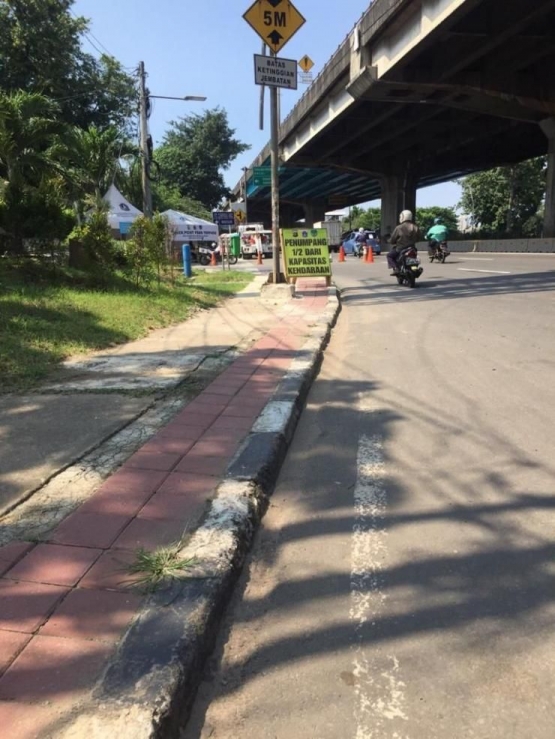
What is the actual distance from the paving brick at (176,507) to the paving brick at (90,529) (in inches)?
5.0

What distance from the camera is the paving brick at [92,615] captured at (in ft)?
6.82

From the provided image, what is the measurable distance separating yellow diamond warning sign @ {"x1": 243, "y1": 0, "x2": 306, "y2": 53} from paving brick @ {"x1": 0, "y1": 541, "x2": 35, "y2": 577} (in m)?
11.0

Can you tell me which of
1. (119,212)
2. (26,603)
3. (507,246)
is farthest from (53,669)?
(507,246)

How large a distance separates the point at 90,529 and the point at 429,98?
27.6m

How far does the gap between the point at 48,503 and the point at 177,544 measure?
82cm

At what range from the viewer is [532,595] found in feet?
8.15

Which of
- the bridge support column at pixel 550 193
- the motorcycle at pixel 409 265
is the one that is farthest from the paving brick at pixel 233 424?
the bridge support column at pixel 550 193

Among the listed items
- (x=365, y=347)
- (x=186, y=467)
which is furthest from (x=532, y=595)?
(x=365, y=347)

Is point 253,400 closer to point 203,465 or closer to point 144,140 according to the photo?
point 203,465

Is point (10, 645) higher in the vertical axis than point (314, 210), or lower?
lower

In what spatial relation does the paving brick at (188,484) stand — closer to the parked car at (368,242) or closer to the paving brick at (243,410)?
the paving brick at (243,410)

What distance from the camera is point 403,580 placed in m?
2.61

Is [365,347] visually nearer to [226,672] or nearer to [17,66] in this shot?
[226,672]

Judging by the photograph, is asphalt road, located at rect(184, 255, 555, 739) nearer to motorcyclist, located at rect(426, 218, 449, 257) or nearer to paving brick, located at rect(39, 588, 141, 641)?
paving brick, located at rect(39, 588, 141, 641)
